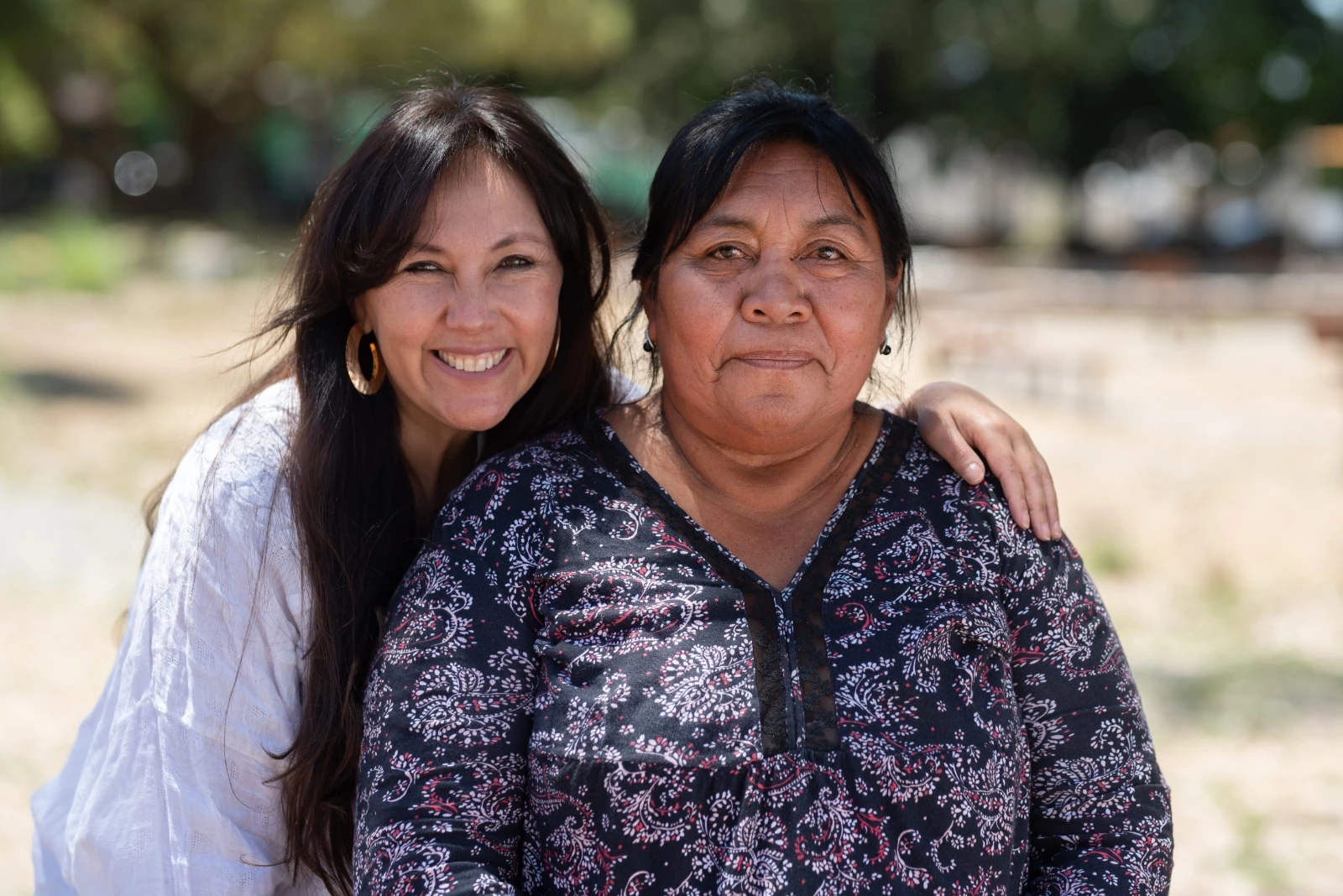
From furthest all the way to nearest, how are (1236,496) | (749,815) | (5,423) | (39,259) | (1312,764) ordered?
1. (39,259)
2. (5,423)
3. (1236,496)
4. (1312,764)
5. (749,815)

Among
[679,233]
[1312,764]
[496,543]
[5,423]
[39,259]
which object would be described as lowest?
[1312,764]

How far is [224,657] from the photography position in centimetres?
217

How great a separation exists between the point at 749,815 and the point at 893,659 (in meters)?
0.32

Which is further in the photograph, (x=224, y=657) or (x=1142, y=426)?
(x=1142, y=426)

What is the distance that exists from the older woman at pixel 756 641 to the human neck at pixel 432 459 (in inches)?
15.5

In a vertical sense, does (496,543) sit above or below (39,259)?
below

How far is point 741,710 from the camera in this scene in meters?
1.92

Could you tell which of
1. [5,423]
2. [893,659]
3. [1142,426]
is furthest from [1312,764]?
[5,423]

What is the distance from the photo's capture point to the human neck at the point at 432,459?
248cm

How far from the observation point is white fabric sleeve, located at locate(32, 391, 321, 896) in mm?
2148

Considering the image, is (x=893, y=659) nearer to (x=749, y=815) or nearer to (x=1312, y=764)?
(x=749, y=815)

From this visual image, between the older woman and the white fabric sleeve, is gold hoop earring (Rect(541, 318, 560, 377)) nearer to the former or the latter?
the older woman

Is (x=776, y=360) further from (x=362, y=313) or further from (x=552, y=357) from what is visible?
(x=362, y=313)

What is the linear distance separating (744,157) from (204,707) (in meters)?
1.24
